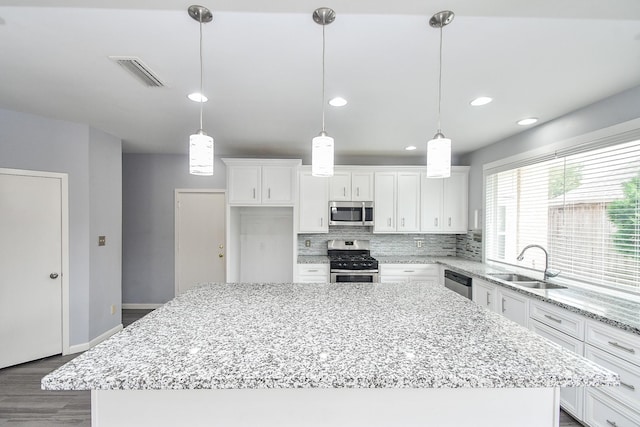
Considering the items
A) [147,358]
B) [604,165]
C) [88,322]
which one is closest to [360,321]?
[147,358]

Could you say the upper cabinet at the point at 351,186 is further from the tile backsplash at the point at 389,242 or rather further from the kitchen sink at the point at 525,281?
the kitchen sink at the point at 525,281

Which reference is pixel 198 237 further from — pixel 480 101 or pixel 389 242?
pixel 480 101

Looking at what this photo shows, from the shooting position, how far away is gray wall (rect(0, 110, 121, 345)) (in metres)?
2.82

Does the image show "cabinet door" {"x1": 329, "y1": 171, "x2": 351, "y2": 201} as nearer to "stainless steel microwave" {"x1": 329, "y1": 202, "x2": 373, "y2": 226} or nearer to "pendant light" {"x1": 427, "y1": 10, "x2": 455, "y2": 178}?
"stainless steel microwave" {"x1": 329, "y1": 202, "x2": 373, "y2": 226}

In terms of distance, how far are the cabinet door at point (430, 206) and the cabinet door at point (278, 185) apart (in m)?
2.01

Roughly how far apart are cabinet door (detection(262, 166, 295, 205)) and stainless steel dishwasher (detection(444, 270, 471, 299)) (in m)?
2.39

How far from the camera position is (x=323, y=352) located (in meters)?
1.10

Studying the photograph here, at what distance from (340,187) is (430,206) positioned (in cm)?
143

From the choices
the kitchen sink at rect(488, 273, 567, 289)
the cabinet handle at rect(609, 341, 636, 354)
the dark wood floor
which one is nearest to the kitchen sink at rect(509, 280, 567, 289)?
the kitchen sink at rect(488, 273, 567, 289)

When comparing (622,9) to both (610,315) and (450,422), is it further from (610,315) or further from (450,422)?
(450,422)

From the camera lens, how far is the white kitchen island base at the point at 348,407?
1106 mm

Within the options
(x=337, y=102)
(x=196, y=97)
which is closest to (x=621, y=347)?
(x=337, y=102)

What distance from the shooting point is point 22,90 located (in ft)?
7.37

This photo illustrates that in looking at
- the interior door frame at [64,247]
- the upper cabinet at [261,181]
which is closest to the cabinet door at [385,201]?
the upper cabinet at [261,181]
